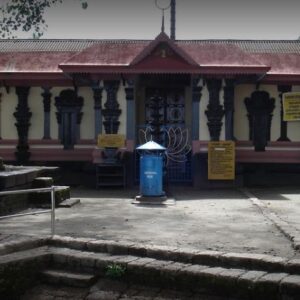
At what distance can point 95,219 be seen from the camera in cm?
839

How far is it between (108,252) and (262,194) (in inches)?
319

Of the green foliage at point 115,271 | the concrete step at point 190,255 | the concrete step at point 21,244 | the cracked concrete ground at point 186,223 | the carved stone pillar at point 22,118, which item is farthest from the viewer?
the carved stone pillar at point 22,118

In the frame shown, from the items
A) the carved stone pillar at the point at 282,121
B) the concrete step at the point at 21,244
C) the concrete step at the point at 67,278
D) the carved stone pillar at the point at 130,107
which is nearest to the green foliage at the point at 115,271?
the concrete step at the point at 67,278

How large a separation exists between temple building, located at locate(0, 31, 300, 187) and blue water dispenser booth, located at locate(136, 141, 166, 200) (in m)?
3.52

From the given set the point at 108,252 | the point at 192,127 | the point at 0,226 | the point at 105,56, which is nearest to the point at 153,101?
the point at 192,127

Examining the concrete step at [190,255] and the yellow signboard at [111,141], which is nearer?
the concrete step at [190,255]

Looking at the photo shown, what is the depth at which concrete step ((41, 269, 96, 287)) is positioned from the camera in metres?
5.48

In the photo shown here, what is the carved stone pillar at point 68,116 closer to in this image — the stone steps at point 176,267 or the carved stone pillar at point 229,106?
the carved stone pillar at point 229,106

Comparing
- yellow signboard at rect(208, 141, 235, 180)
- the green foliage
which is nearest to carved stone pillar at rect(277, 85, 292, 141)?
yellow signboard at rect(208, 141, 235, 180)

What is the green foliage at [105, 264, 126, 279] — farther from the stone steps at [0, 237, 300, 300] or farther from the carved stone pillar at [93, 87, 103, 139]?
the carved stone pillar at [93, 87, 103, 139]

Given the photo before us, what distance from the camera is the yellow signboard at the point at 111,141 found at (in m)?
14.8

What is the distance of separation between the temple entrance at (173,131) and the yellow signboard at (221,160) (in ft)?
3.14

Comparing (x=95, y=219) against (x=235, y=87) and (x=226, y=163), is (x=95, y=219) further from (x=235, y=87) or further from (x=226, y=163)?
(x=235, y=87)

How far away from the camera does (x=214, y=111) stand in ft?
48.9
